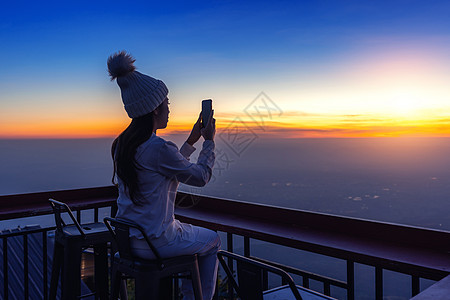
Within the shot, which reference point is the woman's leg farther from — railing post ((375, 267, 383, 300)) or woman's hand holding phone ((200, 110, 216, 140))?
railing post ((375, 267, 383, 300))

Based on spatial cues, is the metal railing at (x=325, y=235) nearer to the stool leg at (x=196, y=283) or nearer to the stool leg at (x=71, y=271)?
the stool leg at (x=196, y=283)

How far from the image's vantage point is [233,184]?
151375mm

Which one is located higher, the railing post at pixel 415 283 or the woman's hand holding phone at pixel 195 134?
the woman's hand holding phone at pixel 195 134

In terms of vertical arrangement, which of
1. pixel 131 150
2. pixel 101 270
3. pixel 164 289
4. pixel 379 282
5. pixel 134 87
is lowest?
pixel 101 270

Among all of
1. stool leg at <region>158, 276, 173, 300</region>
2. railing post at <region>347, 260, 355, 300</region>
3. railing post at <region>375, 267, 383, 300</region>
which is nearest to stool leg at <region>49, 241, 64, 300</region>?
stool leg at <region>158, 276, 173, 300</region>

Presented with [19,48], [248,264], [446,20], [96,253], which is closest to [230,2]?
[446,20]

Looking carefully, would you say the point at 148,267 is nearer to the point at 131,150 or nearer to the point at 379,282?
the point at 131,150

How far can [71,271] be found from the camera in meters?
2.26

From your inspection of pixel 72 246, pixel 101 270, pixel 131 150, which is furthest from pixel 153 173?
pixel 101 270

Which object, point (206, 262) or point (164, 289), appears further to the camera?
point (206, 262)

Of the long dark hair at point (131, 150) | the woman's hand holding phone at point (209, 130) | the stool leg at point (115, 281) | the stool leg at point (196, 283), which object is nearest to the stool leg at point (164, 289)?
the stool leg at point (196, 283)

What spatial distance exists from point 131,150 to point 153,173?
140mm

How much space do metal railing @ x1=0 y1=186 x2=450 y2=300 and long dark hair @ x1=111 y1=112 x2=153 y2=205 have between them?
34.1 inches

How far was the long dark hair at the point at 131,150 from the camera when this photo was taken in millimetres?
1626
